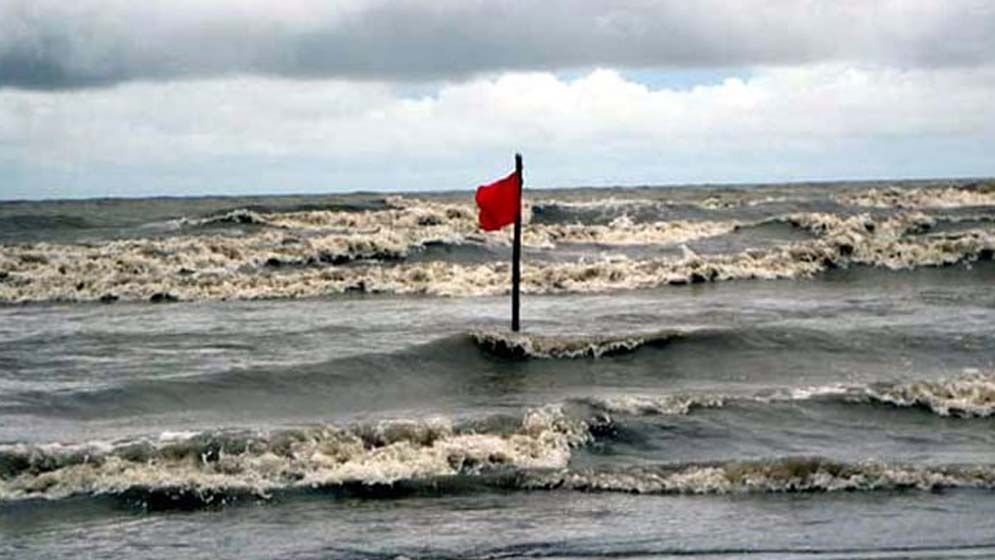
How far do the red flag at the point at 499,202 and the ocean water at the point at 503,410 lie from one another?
6.88 ft

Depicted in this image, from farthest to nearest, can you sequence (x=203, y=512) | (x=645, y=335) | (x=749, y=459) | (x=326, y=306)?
(x=326, y=306)
(x=645, y=335)
(x=749, y=459)
(x=203, y=512)

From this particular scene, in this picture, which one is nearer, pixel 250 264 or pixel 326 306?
pixel 326 306

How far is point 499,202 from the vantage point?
18344mm

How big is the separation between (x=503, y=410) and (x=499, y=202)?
3.97 meters

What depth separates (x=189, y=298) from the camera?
30.1m

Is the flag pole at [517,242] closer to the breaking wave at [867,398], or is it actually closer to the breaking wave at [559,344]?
the breaking wave at [559,344]

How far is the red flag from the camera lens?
717 inches

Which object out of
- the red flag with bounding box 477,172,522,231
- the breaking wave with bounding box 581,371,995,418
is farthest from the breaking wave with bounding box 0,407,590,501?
the red flag with bounding box 477,172,522,231

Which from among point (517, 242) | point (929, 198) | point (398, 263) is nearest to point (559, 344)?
point (517, 242)

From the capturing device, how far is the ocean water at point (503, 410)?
10.4 m

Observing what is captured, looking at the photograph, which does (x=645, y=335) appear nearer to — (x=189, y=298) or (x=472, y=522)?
(x=472, y=522)

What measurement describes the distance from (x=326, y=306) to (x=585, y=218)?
2599 centimetres

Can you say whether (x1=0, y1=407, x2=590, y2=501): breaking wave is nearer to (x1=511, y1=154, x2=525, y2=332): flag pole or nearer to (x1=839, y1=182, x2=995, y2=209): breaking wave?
(x1=511, y1=154, x2=525, y2=332): flag pole

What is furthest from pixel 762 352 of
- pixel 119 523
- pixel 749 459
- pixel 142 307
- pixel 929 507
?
pixel 142 307
